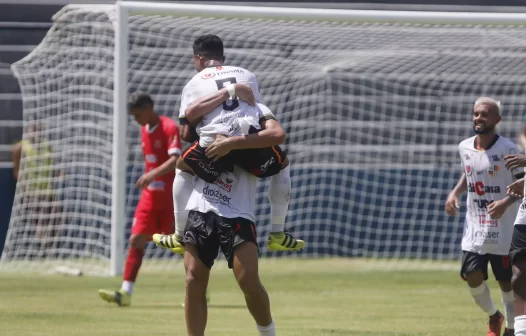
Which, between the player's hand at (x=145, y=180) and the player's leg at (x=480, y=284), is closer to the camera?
the player's leg at (x=480, y=284)

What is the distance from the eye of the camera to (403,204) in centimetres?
1823

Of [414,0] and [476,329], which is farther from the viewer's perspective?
[414,0]

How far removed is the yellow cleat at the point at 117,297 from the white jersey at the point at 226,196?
451 centimetres

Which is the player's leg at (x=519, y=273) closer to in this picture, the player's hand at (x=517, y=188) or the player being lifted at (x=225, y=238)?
the player's hand at (x=517, y=188)

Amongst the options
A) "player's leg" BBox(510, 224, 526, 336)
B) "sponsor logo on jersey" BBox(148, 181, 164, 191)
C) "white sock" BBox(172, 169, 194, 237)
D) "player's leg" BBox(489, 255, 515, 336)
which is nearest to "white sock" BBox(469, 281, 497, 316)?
"player's leg" BBox(489, 255, 515, 336)

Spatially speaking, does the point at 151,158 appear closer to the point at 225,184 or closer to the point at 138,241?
the point at 138,241

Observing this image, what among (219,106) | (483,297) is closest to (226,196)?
(219,106)

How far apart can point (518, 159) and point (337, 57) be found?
935 cm

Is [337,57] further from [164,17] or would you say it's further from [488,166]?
[488,166]

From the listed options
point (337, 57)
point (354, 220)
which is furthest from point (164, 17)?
point (354, 220)

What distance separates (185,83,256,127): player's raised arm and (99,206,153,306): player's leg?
473 centimetres

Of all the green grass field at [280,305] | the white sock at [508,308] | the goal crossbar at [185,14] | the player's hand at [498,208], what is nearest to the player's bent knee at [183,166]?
the green grass field at [280,305]

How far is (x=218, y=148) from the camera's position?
22.9ft

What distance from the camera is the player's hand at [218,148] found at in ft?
22.8
